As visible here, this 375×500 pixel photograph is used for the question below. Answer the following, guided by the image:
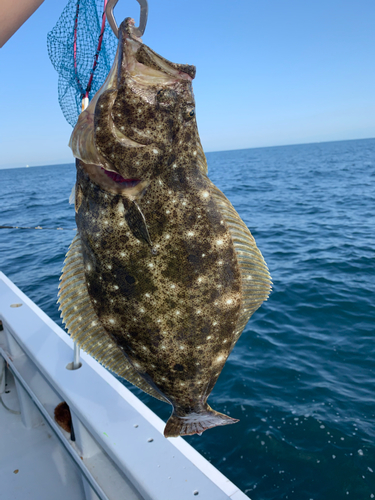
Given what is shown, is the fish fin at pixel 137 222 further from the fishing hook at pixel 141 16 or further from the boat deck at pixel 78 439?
the boat deck at pixel 78 439

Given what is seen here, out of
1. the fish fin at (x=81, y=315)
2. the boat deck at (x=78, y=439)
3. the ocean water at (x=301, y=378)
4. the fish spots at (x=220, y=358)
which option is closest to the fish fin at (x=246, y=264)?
the fish spots at (x=220, y=358)

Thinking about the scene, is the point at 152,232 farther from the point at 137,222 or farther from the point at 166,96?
the point at 166,96

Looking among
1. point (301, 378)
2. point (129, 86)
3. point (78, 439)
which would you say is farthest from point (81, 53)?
point (301, 378)

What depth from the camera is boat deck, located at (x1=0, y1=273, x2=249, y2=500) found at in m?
2.54

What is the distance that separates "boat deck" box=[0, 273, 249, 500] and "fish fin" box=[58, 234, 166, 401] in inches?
46.2

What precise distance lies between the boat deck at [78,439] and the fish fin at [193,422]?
3.07 ft

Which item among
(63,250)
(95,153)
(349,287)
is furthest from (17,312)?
(63,250)

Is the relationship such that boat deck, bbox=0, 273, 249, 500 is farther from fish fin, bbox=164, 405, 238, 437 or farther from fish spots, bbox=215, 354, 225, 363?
fish spots, bbox=215, 354, 225, 363

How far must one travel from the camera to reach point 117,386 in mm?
3354

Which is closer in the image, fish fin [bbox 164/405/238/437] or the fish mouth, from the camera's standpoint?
the fish mouth

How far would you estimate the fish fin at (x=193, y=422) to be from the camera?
1747 millimetres

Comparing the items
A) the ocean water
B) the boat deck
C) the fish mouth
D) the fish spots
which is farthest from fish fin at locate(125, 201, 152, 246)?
the boat deck

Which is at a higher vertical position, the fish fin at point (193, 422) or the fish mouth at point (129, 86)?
the fish mouth at point (129, 86)

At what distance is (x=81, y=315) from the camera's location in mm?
1735
